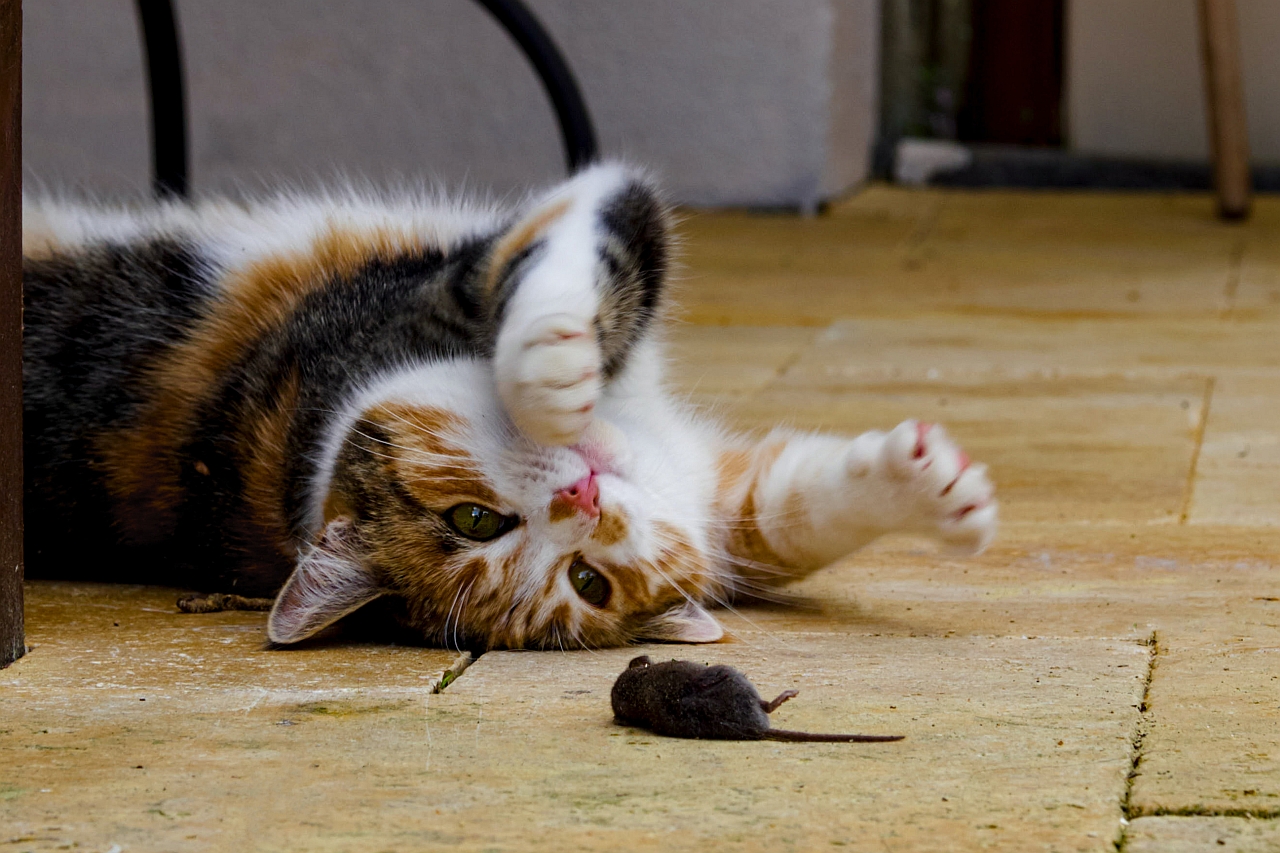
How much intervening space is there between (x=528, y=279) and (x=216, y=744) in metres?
0.66

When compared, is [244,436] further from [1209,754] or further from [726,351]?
[726,351]

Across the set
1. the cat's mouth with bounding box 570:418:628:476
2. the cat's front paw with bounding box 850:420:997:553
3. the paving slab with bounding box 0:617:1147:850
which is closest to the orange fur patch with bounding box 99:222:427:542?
the paving slab with bounding box 0:617:1147:850

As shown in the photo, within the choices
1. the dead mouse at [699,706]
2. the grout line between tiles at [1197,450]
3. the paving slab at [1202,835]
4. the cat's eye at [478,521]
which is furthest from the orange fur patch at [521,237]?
the paving slab at [1202,835]

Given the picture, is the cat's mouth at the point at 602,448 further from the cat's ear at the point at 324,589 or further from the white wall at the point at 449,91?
the white wall at the point at 449,91

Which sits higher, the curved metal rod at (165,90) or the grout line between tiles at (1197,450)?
the curved metal rod at (165,90)

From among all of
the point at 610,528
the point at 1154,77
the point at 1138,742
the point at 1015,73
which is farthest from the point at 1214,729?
the point at 1015,73

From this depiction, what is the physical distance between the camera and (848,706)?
1.34m

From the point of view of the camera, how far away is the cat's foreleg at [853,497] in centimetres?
163

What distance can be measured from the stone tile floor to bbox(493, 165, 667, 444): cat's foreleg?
0.27 m

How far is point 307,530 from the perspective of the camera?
5.81ft

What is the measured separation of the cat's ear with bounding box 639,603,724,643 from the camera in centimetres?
166

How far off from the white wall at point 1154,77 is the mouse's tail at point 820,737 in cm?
522

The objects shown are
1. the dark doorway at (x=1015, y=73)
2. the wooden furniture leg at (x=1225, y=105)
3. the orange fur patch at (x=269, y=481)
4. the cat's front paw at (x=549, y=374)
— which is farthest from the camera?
the dark doorway at (x=1015, y=73)

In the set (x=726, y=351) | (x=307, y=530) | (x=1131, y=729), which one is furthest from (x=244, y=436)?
(x=726, y=351)
